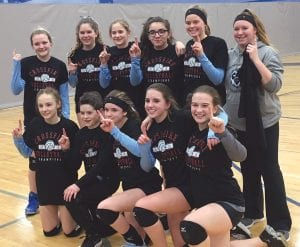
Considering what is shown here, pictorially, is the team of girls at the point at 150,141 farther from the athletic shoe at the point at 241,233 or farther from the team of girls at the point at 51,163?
the athletic shoe at the point at 241,233

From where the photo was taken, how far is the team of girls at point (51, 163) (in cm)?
336

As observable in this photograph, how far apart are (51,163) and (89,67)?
0.83m

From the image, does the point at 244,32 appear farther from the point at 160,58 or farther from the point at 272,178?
the point at 272,178

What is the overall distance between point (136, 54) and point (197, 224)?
1.38 m

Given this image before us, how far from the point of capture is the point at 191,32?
122 inches

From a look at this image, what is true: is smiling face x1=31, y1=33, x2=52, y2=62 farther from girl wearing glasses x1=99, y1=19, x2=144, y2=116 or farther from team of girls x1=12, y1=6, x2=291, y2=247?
girl wearing glasses x1=99, y1=19, x2=144, y2=116

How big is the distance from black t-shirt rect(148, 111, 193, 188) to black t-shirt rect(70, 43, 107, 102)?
0.92 m

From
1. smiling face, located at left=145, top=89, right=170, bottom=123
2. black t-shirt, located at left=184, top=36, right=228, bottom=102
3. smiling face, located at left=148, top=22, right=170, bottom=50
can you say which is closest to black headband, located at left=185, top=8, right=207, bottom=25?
black t-shirt, located at left=184, top=36, right=228, bottom=102

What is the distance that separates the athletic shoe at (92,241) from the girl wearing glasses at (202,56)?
1199mm

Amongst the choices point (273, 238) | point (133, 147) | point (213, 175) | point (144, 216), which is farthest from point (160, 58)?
point (273, 238)

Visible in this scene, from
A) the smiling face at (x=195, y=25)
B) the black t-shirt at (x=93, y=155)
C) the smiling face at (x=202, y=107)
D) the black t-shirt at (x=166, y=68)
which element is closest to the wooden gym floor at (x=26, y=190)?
the black t-shirt at (x=93, y=155)

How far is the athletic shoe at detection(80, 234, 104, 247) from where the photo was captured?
3.09 metres

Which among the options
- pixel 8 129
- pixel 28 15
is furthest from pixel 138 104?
pixel 28 15

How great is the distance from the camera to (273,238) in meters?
2.76
